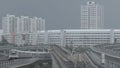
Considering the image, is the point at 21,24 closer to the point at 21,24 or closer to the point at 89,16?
the point at 21,24

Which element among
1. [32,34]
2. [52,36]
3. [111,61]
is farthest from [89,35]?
[111,61]

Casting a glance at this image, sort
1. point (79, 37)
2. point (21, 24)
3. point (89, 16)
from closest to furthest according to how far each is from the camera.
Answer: point (79, 37), point (89, 16), point (21, 24)

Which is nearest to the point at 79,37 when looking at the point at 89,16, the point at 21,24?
the point at 89,16

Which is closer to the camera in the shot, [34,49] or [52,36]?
[34,49]

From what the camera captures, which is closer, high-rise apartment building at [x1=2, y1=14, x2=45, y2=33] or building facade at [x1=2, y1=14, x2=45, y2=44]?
building facade at [x1=2, y1=14, x2=45, y2=44]

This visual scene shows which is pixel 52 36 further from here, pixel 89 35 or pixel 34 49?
pixel 34 49

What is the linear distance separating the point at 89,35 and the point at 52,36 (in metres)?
8.72

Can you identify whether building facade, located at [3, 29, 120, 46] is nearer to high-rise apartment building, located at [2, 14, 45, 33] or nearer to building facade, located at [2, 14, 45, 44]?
building facade, located at [2, 14, 45, 44]

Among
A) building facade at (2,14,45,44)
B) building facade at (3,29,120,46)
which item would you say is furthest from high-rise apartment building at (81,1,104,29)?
building facade at (3,29,120,46)

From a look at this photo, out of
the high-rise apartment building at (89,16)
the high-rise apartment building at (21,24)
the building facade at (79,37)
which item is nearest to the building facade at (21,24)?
the high-rise apartment building at (21,24)

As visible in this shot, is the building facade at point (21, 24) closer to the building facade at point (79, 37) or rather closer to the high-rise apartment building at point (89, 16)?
the high-rise apartment building at point (89, 16)

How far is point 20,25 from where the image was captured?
113312mm

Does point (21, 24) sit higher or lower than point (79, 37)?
higher

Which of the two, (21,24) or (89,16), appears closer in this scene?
(89,16)
